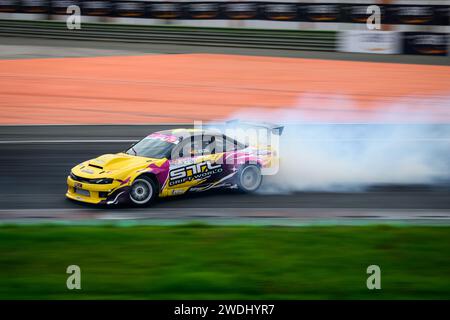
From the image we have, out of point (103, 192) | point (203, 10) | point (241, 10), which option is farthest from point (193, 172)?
point (203, 10)

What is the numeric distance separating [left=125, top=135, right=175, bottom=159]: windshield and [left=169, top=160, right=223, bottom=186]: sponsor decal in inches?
13.9

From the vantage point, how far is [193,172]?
11234 millimetres

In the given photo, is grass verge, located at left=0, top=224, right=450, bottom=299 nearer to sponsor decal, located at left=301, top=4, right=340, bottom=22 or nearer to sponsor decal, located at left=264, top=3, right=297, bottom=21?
sponsor decal, located at left=301, top=4, right=340, bottom=22

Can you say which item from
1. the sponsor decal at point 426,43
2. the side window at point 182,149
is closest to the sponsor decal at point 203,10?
the sponsor decal at point 426,43

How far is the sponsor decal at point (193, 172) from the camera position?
11070 millimetres

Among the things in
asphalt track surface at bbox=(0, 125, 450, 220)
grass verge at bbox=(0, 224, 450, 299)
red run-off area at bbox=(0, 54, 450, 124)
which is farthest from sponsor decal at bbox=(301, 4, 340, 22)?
grass verge at bbox=(0, 224, 450, 299)

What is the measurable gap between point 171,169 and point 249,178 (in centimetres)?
162

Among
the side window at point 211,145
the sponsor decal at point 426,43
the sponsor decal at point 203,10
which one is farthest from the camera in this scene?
the sponsor decal at point 203,10

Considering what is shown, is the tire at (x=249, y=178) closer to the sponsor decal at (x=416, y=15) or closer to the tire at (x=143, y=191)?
the tire at (x=143, y=191)

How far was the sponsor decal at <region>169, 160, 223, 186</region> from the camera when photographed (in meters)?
11.1

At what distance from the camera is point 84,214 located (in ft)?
34.3

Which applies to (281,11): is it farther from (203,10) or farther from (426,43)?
(426,43)

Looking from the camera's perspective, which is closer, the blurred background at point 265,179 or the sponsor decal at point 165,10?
the blurred background at point 265,179
